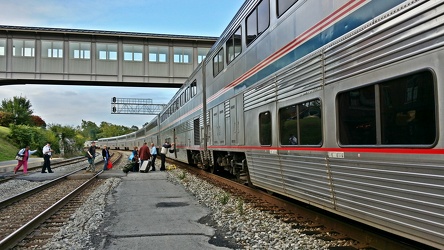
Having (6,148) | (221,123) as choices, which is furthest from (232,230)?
(6,148)

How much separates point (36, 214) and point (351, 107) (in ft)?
24.0

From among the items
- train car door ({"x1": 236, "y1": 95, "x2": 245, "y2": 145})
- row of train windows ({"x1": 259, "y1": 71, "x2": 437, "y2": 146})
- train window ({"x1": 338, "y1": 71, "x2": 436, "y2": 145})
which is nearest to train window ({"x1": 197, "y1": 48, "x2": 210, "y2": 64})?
train car door ({"x1": 236, "y1": 95, "x2": 245, "y2": 145})

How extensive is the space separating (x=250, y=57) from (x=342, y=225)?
4.16m

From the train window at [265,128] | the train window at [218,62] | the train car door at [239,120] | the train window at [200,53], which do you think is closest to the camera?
the train window at [265,128]

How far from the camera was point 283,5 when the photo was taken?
6.65 m

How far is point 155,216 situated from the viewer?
Answer: 7848 millimetres

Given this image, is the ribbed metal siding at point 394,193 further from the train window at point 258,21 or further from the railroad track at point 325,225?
the train window at point 258,21

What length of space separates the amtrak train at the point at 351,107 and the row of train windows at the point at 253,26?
2 cm

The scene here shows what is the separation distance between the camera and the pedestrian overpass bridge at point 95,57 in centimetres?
3072

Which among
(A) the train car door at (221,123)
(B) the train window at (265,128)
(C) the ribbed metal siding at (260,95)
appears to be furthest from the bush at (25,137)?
(B) the train window at (265,128)

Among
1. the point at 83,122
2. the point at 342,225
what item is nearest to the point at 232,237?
the point at 342,225

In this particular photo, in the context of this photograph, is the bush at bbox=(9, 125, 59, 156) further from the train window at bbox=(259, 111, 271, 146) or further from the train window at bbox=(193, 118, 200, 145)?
the train window at bbox=(259, 111, 271, 146)

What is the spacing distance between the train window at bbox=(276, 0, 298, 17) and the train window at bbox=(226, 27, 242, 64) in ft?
8.13

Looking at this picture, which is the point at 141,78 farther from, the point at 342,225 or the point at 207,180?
the point at 342,225
